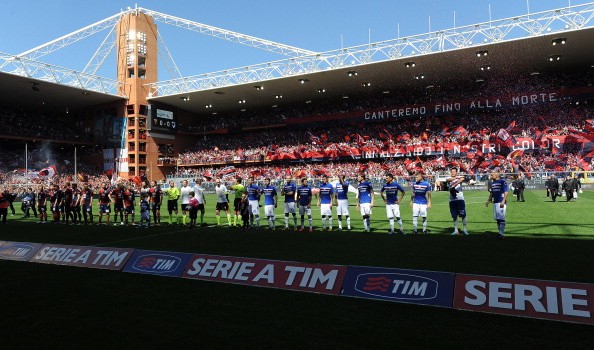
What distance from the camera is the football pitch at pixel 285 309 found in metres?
4.93

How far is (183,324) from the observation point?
5586mm

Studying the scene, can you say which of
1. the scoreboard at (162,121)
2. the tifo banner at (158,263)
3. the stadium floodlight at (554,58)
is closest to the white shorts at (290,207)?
the tifo banner at (158,263)

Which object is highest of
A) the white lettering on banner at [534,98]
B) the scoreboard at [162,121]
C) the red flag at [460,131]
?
the scoreboard at [162,121]

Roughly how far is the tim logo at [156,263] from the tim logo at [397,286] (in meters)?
3.90

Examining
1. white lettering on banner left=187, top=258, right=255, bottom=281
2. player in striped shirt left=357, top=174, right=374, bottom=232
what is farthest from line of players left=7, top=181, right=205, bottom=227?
white lettering on banner left=187, top=258, right=255, bottom=281

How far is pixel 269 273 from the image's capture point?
731cm

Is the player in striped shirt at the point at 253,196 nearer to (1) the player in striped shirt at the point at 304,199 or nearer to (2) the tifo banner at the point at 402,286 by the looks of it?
(1) the player in striped shirt at the point at 304,199

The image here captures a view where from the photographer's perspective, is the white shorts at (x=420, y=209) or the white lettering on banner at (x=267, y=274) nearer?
the white lettering on banner at (x=267, y=274)

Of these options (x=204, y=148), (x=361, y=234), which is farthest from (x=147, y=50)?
(x=361, y=234)

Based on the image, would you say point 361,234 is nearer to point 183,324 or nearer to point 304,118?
point 183,324

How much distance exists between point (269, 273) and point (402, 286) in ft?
7.77

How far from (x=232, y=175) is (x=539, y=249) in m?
51.3

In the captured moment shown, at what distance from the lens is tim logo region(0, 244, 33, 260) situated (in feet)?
33.8

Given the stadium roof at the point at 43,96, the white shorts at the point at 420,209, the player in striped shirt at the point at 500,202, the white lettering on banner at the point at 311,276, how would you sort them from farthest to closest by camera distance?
the stadium roof at the point at 43,96 → the white shorts at the point at 420,209 → the player in striped shirt at the point at 500,202 → the white lettering on banner at the point at 311,276
